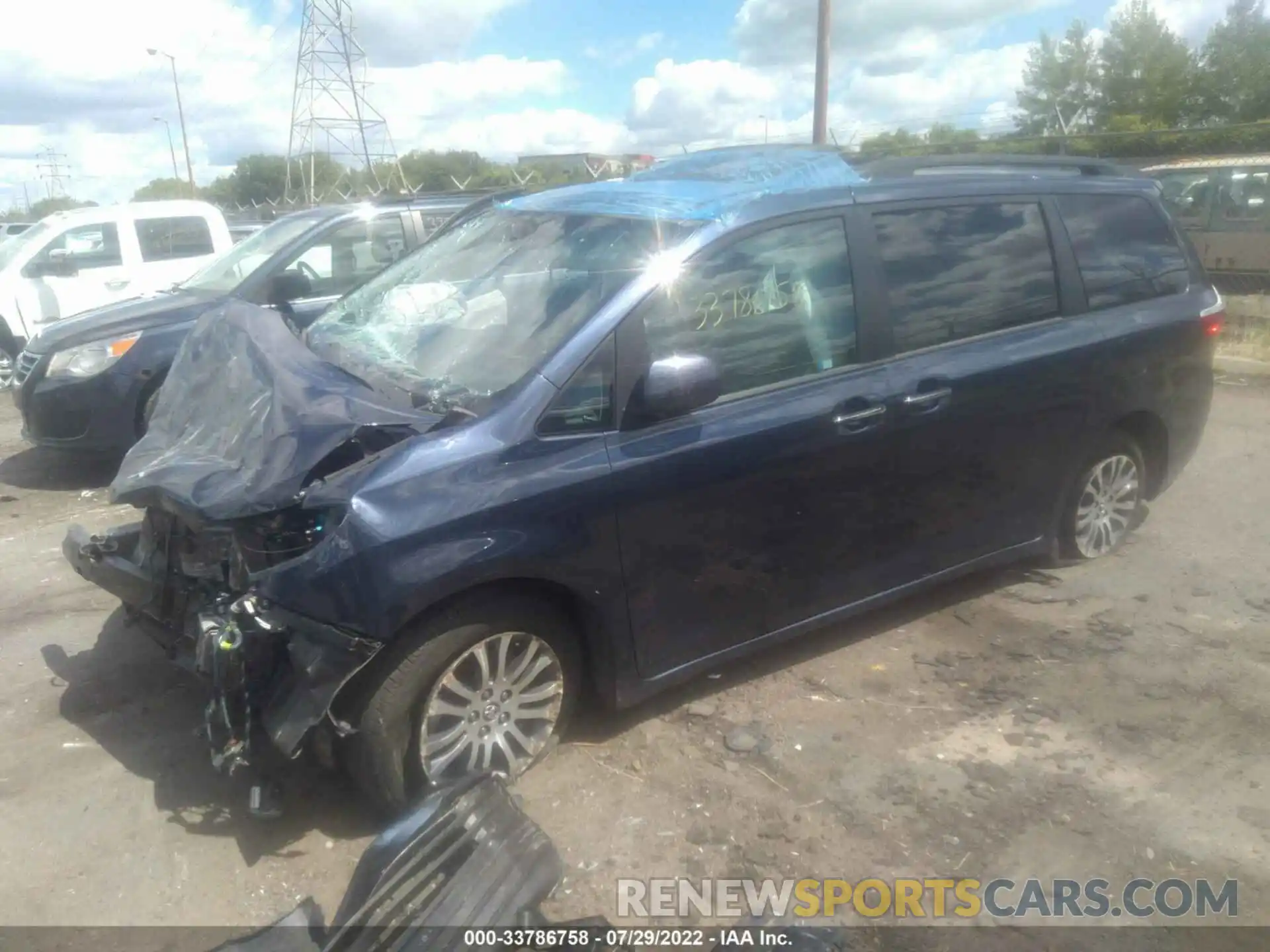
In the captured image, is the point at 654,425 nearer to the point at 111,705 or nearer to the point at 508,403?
the point at 508,403

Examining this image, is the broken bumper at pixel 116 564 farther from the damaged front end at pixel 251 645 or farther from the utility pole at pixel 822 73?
the utility pole at pixel 822 73

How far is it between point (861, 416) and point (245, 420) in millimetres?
2205

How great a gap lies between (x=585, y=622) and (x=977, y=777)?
1.48 m

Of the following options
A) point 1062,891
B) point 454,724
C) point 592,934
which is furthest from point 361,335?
point 1062,891

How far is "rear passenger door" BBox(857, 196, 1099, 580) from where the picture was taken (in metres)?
4.04

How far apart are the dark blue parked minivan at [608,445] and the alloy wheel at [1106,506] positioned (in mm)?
256

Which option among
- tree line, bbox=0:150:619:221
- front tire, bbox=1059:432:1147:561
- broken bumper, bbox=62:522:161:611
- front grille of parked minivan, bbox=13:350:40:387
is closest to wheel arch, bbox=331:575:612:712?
broken bumper, bbox=62:522:161:611

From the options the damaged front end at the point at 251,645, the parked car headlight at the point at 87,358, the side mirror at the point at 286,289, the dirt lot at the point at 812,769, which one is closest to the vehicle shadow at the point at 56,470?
the parked car headlight at the point at 87,358

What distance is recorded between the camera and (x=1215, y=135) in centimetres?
2116

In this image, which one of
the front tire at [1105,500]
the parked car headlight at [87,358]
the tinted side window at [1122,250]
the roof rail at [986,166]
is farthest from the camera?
the parked car headlight at [87,358]

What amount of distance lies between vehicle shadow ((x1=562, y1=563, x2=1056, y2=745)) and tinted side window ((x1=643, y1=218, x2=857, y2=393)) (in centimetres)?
109

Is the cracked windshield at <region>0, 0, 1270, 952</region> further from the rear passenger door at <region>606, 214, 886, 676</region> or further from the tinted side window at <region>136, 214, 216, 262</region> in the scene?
the tinted side window at <region>136, 214, 216, 262</region>

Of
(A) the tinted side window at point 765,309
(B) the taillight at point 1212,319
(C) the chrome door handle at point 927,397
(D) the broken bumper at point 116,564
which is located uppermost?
(A) the tinted side window at point 765,309

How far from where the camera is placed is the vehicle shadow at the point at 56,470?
278 inches
